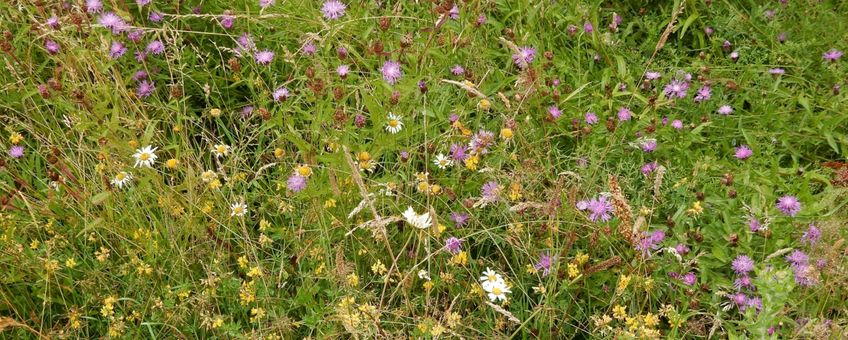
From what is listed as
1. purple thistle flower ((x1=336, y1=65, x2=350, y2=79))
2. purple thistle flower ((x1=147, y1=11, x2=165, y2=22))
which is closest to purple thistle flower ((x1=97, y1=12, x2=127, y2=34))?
purple thistle flower ((x1=147, y1=11, x2=165, y2=22))

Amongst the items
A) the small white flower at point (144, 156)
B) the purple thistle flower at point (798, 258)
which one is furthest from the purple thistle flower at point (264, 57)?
the purple thistle flower at point (798, 258)

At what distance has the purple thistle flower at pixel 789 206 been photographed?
7.51 ft

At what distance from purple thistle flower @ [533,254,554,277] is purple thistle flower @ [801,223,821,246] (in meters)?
0.69

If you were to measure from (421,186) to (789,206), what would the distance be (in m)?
1.04

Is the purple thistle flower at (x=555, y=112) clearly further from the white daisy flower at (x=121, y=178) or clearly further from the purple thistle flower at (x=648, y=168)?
the white daisy flower at (x=121, y=178)

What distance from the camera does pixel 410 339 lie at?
1926 millimetres

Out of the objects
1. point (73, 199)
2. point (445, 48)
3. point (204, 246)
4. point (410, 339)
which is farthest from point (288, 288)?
point (445, 48)

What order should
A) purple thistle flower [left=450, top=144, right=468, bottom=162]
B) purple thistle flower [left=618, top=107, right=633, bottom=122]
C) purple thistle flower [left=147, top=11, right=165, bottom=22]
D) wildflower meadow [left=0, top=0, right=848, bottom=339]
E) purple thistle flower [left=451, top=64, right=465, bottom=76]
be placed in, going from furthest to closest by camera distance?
purple thistle flower [left=147, top=11, right=165, bottom=22] < purple thistle flower [left=451, top=64, right=465, bottom=76] < purple thistle flower [left=618, top=107, right=633, bottom=122] < purple thistle flower [left=450, top=144, right=468, bottom=162] < wildflower meadow [left=0, top=0, right=848, bottom=339]

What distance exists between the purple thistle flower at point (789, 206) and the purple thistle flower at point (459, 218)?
885 millimetres

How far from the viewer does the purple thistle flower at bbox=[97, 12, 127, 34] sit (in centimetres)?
271

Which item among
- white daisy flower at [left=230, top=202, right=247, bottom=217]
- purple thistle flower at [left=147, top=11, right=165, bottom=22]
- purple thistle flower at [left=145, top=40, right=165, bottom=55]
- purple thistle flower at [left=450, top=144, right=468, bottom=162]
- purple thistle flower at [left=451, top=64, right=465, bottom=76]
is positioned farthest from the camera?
purple thistle flower at [left=147, top=11, right=165, bottom=22]

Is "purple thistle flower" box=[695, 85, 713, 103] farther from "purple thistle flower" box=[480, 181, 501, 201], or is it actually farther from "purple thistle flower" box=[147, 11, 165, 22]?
"purple thistle flower" box=[147, 11, 165, 22]

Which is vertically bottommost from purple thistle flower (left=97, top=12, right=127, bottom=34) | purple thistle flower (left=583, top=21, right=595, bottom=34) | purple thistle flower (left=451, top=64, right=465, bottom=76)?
purple thistle flower (left=583, top=21, right=595, bottom=34)

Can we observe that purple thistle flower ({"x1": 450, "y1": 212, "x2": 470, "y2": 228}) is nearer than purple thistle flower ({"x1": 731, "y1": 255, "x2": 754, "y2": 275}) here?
No
